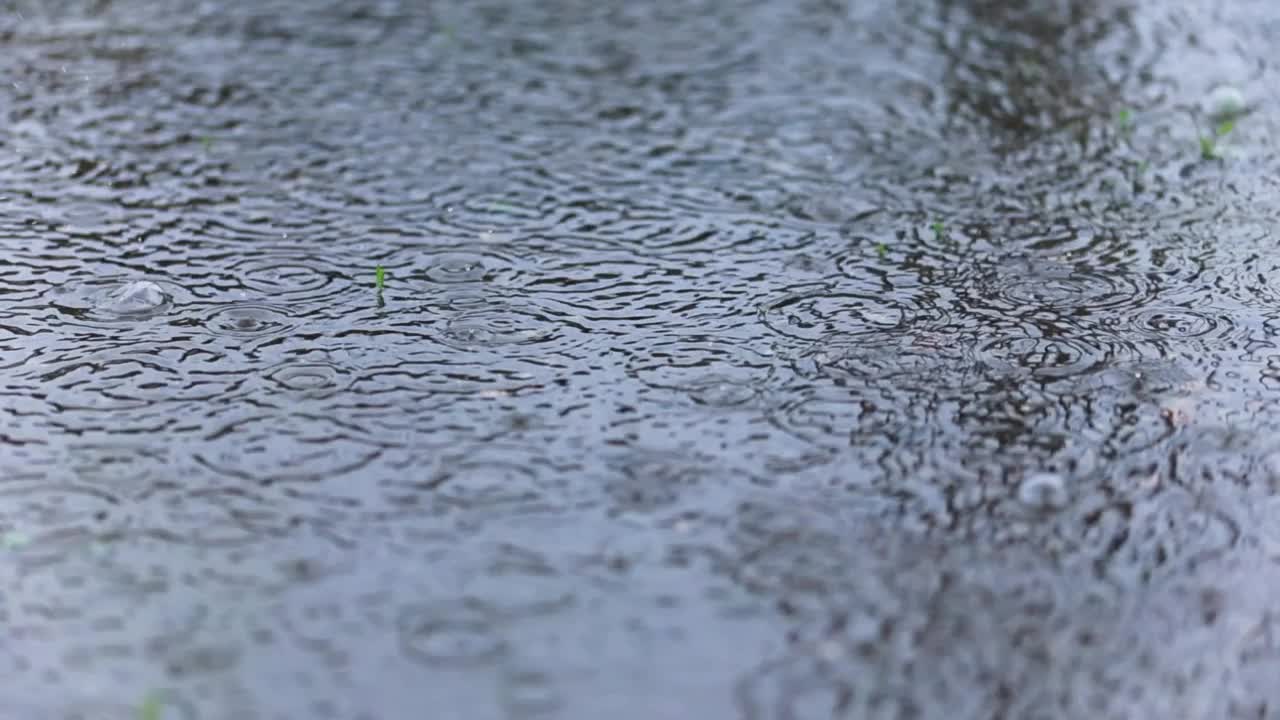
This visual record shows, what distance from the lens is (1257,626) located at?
10.1ft

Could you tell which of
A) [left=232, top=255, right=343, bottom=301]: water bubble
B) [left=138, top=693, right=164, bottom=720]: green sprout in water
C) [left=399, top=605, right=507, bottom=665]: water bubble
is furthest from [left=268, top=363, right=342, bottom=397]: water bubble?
[left=138, top=693, right=164, bottom=720]: green sprout in water

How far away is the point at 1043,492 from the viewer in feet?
11.6

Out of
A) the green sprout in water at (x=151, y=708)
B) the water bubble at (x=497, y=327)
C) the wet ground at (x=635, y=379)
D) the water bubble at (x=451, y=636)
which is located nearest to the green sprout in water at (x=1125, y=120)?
the wet ground at (x=635, y=379)

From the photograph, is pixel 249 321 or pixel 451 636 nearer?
pixel 451 636

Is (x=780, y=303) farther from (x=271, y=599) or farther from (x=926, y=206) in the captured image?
(x=271, y=599)

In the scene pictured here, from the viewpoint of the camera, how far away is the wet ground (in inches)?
117

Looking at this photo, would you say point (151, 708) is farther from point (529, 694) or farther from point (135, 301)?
point (135, 301)

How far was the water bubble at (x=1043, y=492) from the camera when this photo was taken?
349 centimetres

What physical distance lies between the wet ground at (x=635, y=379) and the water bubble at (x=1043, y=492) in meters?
0.02

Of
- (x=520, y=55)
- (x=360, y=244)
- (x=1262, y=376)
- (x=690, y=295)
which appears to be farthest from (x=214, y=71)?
(x=1262, y=376)

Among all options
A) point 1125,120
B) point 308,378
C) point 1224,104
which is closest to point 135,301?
point 308,378

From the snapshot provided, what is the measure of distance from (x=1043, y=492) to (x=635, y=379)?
134 centimetres

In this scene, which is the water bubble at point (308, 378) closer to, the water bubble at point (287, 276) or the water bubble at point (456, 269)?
the water bubble at point (287, 276)

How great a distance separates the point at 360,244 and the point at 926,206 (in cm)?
240
